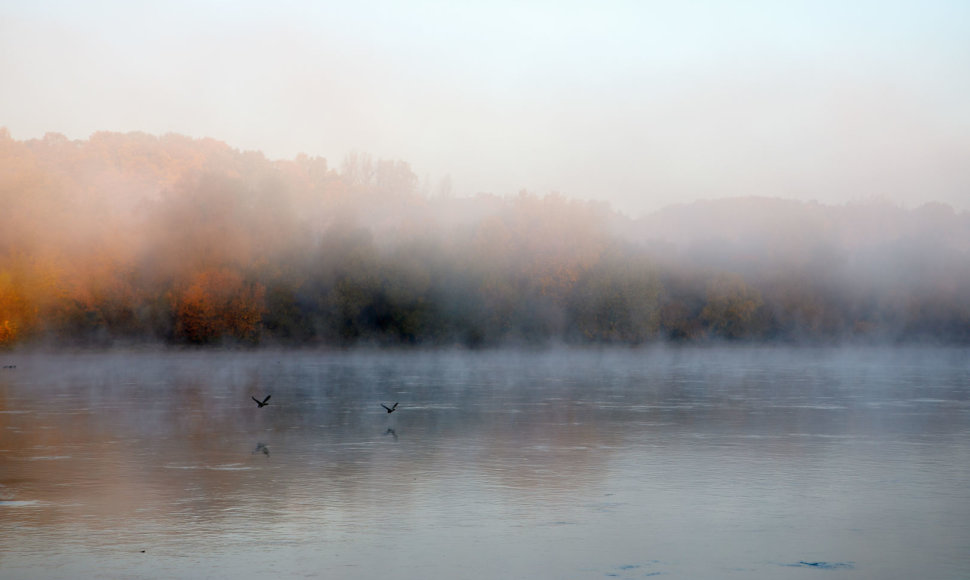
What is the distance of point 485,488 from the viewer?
18250 millimetres

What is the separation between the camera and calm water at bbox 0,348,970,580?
12914 millimetres

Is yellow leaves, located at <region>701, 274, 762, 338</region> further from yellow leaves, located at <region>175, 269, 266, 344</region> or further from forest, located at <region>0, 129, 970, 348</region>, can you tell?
yellow leaves, located at <region>175, 269, 266, 344</region>

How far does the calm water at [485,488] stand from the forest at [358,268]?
57.1 meters

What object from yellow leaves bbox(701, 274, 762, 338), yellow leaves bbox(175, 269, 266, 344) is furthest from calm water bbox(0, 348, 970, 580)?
yellow leaves bbox(701, 274, 762, 338)

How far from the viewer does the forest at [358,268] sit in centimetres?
9488

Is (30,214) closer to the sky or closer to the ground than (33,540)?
closer to the sky

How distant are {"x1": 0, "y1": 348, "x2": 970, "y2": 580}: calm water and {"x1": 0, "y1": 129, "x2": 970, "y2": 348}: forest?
57131mm

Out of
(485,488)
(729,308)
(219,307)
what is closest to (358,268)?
(219,307)

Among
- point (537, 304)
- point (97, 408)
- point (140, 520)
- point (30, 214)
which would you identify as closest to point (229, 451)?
point (140, 520)

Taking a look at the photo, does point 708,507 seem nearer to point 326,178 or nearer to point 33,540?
point 33,540

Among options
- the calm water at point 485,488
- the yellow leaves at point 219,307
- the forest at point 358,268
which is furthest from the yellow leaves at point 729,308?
the calm water at point 485,488

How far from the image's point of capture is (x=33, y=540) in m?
13.8

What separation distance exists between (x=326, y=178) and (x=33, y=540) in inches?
4241

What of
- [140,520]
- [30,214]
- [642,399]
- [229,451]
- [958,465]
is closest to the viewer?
[140,520]
